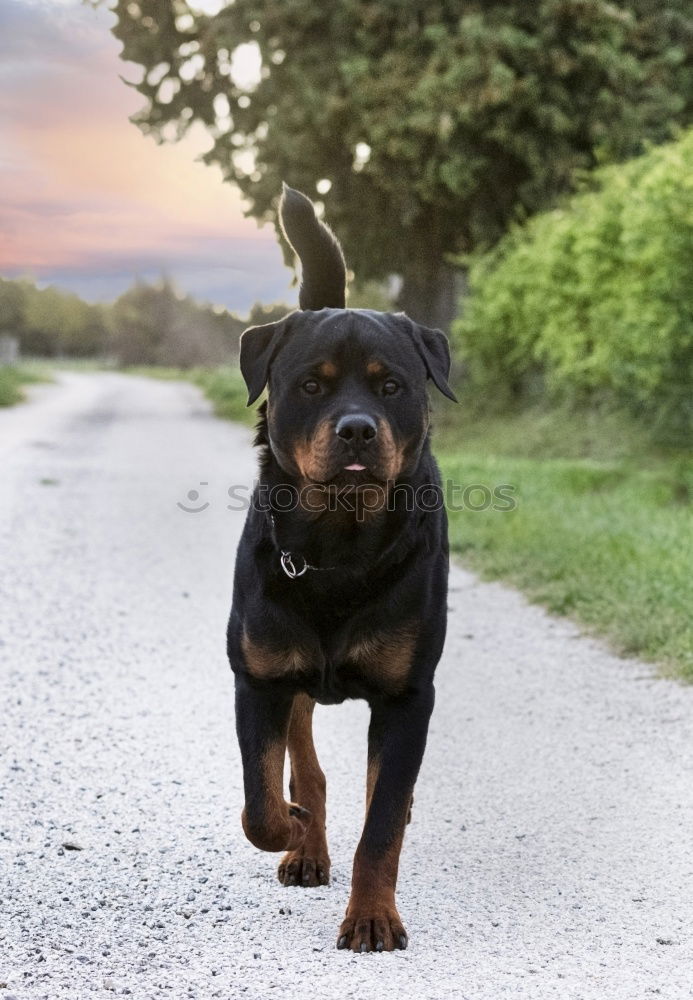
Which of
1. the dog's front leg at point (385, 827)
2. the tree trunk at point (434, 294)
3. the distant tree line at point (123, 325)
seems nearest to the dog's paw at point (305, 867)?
the dog's front leg at point (385, 827)

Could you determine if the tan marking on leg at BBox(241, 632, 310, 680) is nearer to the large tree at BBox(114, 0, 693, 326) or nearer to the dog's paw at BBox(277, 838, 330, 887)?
the dog's paw at BBox(277, 838, 330, 887)

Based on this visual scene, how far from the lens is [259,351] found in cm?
Answer: 351

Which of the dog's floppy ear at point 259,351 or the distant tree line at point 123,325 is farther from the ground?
the distant tree line at point 123,325

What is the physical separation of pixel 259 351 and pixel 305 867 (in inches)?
61.2

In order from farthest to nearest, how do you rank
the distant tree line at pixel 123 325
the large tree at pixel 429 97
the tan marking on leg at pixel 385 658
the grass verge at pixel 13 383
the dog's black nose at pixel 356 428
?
the distant tree line at pixel 123 325 → the grass verge at pixel 13 383 → the large tree at pixel 429 97 → the tan marking on leg at pixel 385 658 → the dog's black nose at pixel 356 428

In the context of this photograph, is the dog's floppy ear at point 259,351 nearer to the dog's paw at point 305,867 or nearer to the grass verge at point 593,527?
the dog's paw at point 305,867

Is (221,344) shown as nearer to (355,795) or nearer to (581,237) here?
(581,237)

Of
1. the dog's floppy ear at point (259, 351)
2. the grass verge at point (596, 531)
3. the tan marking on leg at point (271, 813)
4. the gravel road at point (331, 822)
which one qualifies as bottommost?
the gravel road at point (331, 822)

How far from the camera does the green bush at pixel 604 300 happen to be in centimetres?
1036

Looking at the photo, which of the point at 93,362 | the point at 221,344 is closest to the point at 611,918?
the point at 221,344

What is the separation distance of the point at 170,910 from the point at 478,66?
14.0 meters

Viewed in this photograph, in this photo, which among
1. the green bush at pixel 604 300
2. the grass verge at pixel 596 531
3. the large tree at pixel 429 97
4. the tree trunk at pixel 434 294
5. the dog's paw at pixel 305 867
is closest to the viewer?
the dog's paw at pixel 305 867

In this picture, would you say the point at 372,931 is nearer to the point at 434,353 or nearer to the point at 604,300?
the point at 434,353

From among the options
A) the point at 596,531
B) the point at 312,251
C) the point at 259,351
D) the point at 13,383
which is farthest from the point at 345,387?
the point at 13,383
